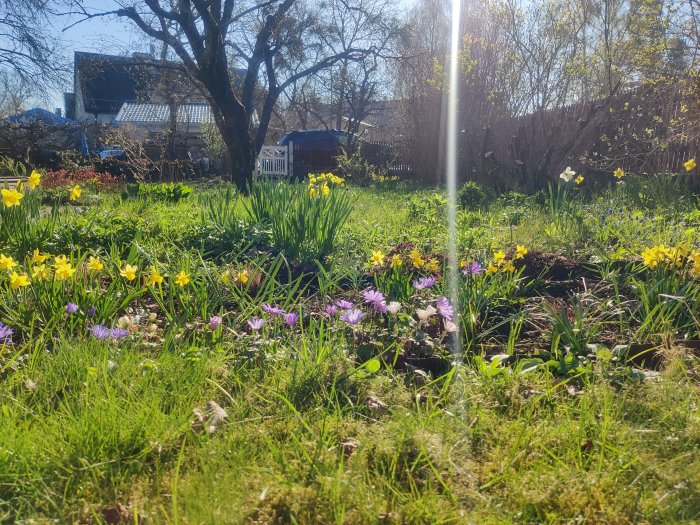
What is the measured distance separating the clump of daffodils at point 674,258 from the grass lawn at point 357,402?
19mm

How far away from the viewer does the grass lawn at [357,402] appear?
4.15ft

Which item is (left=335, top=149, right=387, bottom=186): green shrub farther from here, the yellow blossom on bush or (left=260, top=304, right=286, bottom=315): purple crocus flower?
(left=260, top=304, right=286, bottom=315): purple crocus flower

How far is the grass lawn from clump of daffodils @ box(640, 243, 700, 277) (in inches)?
0.7

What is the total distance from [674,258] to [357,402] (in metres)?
1.70

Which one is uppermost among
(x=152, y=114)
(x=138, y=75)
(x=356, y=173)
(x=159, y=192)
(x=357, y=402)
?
(x=152, y=114)

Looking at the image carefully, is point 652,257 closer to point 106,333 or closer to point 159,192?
point 106,333

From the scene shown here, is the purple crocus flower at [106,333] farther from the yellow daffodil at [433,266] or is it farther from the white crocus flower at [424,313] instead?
the yellow daffodil at [433,266]

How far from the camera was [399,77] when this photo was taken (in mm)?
16953

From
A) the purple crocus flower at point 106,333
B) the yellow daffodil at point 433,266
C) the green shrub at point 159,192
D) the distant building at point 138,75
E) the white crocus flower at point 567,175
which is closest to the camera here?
the purple crocus flower at point 106,333

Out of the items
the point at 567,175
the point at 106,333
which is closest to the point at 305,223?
the point at 106,333

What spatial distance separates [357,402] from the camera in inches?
68.8

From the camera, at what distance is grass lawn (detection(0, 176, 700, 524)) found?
1264 mm

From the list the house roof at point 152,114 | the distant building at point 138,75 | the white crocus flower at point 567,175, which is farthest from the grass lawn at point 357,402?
the house roof at point 152,114

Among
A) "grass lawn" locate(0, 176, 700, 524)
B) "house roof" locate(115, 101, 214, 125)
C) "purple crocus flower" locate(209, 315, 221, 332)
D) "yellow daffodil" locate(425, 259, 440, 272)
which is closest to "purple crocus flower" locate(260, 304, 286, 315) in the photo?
"grass lawn" locate(0, 176, 700, 524)
